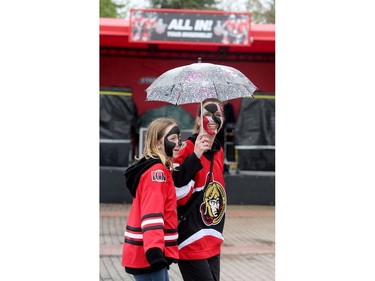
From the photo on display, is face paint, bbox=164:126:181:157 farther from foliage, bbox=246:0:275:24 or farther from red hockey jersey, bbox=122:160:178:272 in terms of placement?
foliage, bbox=246:0:275:24

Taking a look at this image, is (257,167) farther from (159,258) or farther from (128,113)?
(159,258)

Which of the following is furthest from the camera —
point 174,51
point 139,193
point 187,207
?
point 174,51

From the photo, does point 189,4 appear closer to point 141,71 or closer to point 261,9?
point 261,9

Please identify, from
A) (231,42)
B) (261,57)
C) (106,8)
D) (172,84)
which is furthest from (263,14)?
(172,84)

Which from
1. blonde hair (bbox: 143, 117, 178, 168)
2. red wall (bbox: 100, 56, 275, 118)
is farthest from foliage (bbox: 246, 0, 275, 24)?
blonde hair (bbox: 143, 117, 178, 168)

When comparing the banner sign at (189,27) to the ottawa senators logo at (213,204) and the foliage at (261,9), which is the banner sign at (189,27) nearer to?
the ottawa senators logo at (213,204)

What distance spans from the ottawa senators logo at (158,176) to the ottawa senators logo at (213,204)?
1.54 ft

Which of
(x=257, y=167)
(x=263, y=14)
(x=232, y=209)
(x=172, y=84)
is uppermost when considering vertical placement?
(x=263, y=14)

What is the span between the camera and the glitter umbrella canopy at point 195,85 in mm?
4492

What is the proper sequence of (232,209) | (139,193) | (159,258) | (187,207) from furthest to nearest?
(232,209)
(187,207)
(139,193)
(159,258)

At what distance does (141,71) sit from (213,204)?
1244 centimetres

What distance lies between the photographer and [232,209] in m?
13.5

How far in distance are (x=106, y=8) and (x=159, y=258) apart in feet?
111

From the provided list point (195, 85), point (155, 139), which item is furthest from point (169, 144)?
point (195, 85)
